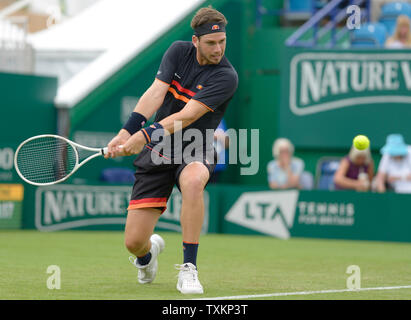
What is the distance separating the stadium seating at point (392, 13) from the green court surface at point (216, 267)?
16.0 ft

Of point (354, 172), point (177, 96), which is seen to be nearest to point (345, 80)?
point (354, 172)

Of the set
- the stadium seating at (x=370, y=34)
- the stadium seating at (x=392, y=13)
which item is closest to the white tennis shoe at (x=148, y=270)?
the stadium seating at (x=370, y=34)

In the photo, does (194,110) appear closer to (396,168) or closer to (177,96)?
(177,96)

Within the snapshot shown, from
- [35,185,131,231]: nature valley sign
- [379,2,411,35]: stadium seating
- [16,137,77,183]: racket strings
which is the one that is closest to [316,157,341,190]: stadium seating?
[379,2,411,35]: stadium seating

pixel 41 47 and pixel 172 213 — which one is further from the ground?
pixel 41 47

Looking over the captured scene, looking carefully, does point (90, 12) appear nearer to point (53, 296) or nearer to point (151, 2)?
point (151, 2)

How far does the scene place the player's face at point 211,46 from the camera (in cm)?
599

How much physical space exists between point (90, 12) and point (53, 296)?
12.4 meters

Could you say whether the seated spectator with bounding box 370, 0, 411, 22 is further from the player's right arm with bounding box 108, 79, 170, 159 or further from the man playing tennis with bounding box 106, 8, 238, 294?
the player's right arm with bounding box 108, 79, 170, 159

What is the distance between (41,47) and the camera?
53.0 feet

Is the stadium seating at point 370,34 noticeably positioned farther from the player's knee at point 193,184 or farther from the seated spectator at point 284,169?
the player's knee at point 193,184
